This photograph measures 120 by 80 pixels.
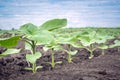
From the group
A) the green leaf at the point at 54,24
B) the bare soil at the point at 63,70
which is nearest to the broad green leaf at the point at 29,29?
the green leaf at the point at 54,24

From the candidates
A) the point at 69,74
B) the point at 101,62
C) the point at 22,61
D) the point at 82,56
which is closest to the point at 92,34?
the point at 82,56

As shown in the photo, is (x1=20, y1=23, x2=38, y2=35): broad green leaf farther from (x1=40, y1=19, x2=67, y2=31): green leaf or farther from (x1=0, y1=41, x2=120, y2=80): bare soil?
(x1=0, y1=41, x2=120, y2=80): bare soil

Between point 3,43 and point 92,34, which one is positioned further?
point 92,34

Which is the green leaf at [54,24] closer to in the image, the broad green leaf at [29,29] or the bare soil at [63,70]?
the broad green leaf at [29,29]

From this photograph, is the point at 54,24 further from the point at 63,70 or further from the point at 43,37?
the point at 63,70

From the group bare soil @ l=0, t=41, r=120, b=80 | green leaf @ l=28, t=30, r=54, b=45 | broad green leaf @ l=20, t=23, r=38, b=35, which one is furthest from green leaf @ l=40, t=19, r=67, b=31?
bare soil @ l=0, t=41, r=120, b=80

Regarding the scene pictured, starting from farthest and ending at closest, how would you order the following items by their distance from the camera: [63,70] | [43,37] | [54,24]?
[63,70]
[54,24]
[43,37]

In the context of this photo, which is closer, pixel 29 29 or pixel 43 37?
pixel 43 37

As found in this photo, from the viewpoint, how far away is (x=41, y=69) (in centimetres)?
251

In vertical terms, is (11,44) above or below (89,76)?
above

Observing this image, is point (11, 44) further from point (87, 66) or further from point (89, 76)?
point (87, 66)

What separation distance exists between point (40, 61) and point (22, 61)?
0.65ft

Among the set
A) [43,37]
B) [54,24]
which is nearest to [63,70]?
[54,24]

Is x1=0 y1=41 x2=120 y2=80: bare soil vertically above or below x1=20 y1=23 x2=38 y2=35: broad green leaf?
below
